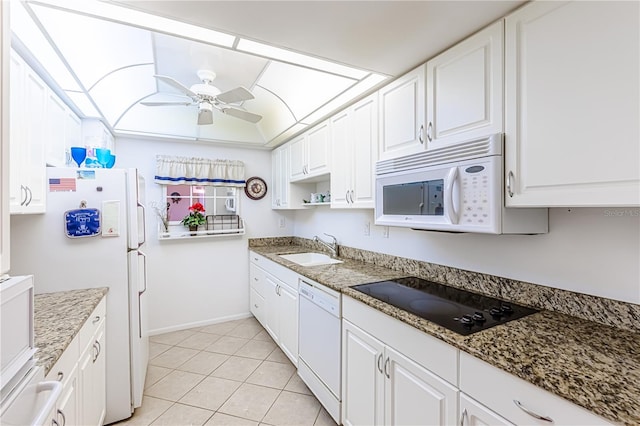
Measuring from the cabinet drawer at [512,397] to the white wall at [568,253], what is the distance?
0.66m

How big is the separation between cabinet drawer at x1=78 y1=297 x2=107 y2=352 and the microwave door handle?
1934mm

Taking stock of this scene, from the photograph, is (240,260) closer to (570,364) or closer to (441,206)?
(441,206)

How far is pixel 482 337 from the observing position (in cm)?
109

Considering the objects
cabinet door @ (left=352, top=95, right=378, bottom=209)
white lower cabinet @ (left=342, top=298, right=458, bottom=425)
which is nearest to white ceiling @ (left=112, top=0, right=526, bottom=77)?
cabinet door @ (left=352, top=95, right=378, bottom=209)

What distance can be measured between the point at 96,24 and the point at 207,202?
2.18 metres

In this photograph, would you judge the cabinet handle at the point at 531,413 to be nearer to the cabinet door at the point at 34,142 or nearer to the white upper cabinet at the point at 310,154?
the white upper cabinet at the point at 310,154

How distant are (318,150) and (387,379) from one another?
2.01 meters

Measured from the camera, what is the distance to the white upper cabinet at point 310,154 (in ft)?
8.74

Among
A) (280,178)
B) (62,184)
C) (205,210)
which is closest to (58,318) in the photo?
(62,184)

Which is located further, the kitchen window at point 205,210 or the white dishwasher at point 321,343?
the kitchen window at point 205,210

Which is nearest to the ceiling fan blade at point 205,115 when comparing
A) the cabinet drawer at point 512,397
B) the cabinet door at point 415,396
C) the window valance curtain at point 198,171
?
the window valance curtain at point 198,171

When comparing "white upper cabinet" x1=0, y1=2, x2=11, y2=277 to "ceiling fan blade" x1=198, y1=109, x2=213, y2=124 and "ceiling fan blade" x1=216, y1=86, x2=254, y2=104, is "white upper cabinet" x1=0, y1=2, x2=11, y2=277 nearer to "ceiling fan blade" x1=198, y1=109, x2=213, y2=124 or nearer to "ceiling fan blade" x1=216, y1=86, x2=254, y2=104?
"ceiling fan blade" x1=216, y1=86, x2=254, y2=104

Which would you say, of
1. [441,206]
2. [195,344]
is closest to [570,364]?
[441,206]

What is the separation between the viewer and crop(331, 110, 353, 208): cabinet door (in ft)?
7.65
